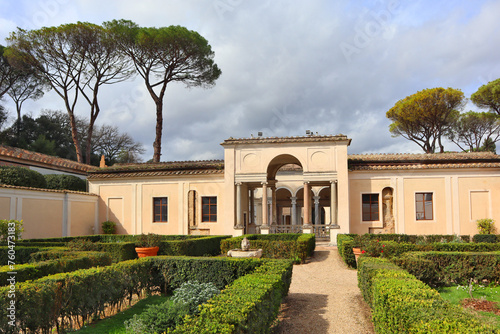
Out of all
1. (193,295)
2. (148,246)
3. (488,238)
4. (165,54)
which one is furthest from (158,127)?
(193,295)

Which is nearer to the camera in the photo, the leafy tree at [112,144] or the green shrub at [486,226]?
the green shrub at [486,226]

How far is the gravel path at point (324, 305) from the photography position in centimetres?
734

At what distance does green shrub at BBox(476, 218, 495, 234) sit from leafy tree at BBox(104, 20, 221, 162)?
22.1m

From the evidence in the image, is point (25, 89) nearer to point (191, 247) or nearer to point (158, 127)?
point (158, 127)

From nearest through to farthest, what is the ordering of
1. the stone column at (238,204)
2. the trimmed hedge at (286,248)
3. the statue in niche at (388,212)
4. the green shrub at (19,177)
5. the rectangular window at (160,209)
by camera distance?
the trimmed hedge at (286,248), the green shrub at (19,177), the statue in niche at (388,212), the stone column at (238,204), the rectangular window at (160,209)

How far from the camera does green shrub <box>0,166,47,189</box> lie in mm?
20284

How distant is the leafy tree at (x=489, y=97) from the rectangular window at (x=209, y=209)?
25053mm

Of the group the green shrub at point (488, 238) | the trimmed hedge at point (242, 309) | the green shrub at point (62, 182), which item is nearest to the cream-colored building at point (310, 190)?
the green shrub at point (62, 182)

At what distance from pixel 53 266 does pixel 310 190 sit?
51.6 feet

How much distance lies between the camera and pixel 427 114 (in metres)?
37.1

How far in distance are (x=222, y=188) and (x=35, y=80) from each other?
23698mm

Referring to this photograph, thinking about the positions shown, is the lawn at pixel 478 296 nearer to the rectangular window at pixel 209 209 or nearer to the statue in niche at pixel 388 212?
the statue in niche at pixel 388 212

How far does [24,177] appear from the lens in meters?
21.0

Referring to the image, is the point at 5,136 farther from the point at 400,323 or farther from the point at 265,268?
the point at 400,323
